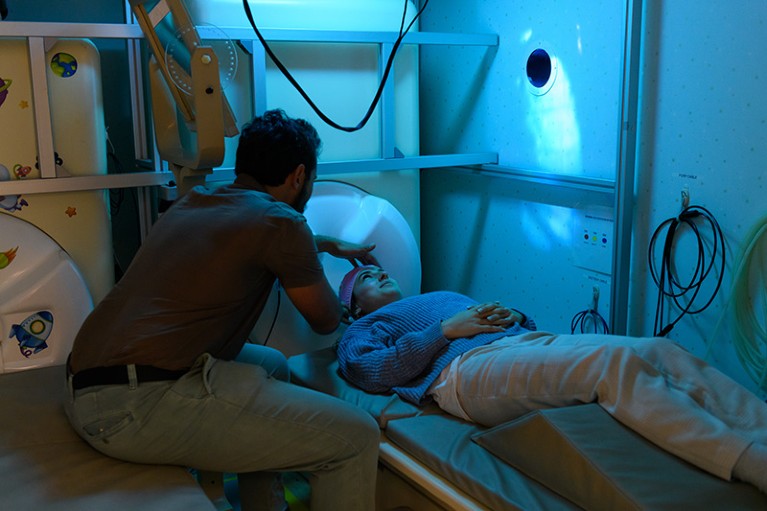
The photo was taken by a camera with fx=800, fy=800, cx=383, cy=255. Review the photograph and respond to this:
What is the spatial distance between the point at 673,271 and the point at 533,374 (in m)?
0.77

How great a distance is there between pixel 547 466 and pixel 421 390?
50cm

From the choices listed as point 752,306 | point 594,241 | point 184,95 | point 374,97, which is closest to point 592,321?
point 594,241

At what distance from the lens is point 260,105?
2.59 m

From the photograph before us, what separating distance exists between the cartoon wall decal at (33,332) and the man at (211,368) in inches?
21.5

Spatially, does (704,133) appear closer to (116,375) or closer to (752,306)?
(752,306)

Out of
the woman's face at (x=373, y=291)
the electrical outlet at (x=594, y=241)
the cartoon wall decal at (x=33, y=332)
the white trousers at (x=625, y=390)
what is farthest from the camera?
the electrical outlet at (x=594, y=241)

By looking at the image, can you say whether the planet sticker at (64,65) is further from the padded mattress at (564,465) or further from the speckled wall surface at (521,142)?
the speckled wall surface at (521,142)

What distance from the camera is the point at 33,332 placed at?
235cm

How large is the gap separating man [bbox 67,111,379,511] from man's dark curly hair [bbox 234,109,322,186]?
12 cm

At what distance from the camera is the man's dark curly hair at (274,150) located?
2.08 meters

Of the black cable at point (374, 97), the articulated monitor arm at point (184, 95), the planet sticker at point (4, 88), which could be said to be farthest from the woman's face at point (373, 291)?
the planet sticker at point (4, 88)

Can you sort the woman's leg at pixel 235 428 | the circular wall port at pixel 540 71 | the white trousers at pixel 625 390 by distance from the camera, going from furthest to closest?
1. the circular wall port at pixel 540 71
2. the woman's leg at pixel 235 428
3. the white trousers at pixel 625 390

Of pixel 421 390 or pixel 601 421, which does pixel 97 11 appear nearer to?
pixel 421 390

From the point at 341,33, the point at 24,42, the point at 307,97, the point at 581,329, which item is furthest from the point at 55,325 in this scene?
the point at 581,329
